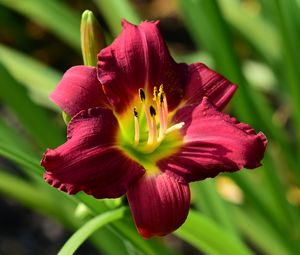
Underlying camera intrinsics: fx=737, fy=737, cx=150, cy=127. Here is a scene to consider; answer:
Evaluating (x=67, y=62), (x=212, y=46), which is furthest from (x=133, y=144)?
(x=67, y=62)

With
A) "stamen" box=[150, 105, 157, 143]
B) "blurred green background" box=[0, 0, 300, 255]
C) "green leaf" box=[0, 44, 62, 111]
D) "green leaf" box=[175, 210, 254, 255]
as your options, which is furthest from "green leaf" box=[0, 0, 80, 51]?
"stamen" box=[150, 105, 157, 143]

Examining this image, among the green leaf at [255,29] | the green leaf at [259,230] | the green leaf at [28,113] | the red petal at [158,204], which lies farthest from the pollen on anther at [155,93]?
the green leaf at [255,29]

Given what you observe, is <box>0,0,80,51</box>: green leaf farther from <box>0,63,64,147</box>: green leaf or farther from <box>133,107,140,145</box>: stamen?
<box>133,107,140,145</box>: stamen

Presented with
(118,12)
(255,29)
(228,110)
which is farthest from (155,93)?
(228,110)

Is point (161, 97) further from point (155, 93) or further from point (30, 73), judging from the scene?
point (30, 73)

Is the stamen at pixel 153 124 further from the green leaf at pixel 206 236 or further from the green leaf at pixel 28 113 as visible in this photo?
the green leaf at pixel 28 113
